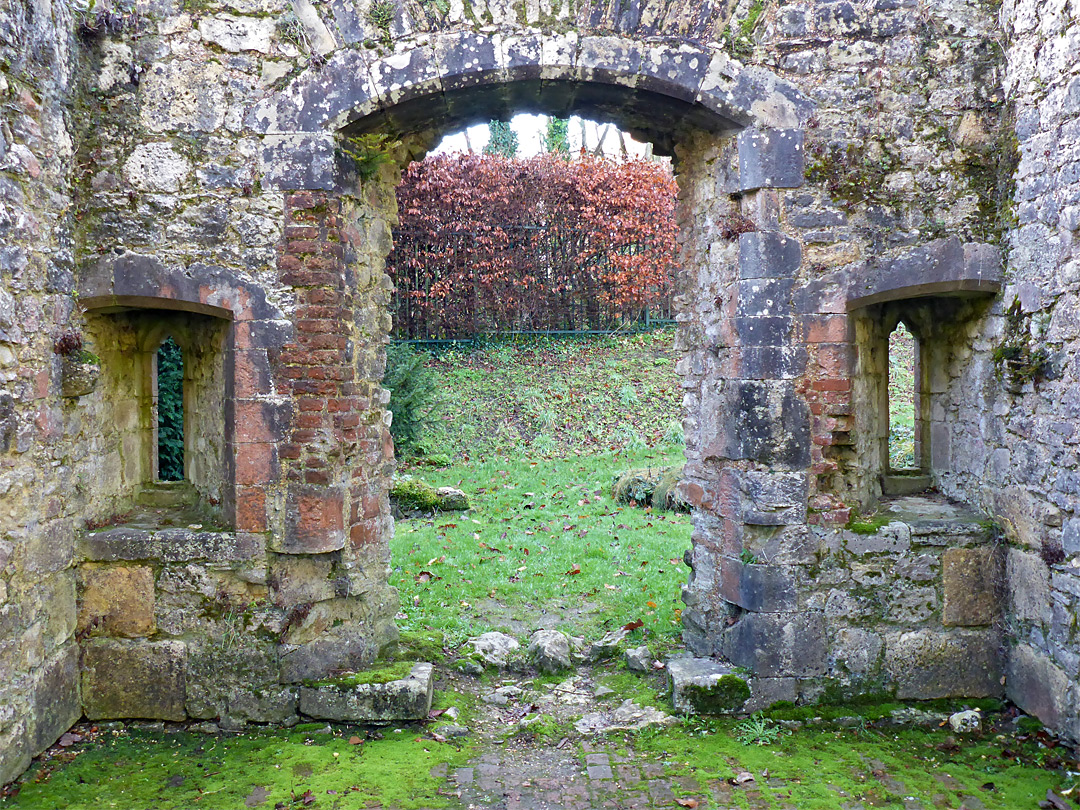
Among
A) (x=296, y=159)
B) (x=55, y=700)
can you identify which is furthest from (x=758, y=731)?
(x=296, y=159)

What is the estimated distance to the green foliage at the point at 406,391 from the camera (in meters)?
11.1

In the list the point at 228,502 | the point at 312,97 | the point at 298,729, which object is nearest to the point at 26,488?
the point at 228,502

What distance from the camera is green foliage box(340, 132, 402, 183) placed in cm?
452

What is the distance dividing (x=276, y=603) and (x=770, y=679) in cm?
279

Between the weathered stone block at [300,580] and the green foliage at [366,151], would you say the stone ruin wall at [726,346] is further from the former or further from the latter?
the green foliage at [366,151]

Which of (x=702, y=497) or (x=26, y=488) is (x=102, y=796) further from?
(x=702, y=497)

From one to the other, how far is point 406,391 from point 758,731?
25.8ft

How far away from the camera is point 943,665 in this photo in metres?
4.49

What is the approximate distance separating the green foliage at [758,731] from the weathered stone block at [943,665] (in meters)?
0.75

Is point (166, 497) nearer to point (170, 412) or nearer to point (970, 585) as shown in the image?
point (170, 412)

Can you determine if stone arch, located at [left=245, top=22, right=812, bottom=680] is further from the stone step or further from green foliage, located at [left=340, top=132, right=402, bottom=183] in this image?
the stone step

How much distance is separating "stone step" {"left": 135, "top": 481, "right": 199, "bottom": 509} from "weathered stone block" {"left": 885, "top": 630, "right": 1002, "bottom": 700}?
4.28m

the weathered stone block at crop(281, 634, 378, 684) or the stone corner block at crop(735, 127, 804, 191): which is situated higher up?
the stone corner block at crop(735, 127, 804, 191)

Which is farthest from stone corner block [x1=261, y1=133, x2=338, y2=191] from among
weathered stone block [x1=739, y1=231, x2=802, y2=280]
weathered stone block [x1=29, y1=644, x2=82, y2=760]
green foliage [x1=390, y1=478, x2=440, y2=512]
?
green foliage [x1=390, y1=478, x2=440, y2=512]
